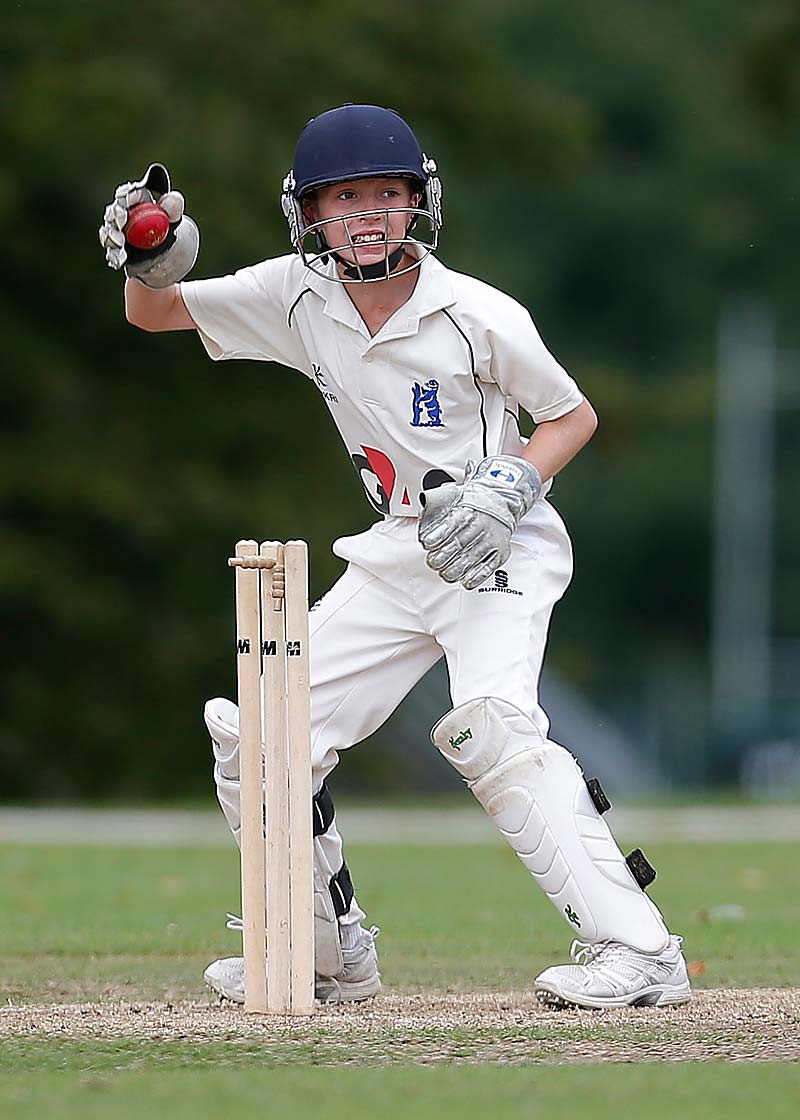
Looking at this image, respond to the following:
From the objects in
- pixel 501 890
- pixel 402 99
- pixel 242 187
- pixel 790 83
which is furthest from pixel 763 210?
pixel 501 890

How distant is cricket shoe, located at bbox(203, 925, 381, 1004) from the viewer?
4.89 metres

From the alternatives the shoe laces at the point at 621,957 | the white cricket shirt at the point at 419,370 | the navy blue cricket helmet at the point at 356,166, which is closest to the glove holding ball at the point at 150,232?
the white cricket shirt at the point at 419,370

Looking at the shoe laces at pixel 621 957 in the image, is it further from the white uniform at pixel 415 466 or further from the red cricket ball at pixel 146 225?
the red cricket ball at pixel 146 225

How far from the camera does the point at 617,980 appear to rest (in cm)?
462

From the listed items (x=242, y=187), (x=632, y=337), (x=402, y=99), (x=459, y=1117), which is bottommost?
(x=459, y=1117)

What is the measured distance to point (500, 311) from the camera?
4773 millimetres

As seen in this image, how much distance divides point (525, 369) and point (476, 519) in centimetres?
42

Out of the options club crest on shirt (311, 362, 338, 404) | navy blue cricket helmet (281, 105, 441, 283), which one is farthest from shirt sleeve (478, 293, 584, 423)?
club crest on shirt (311, 362, 338, 404)

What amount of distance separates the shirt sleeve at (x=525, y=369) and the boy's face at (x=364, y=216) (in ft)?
0.96

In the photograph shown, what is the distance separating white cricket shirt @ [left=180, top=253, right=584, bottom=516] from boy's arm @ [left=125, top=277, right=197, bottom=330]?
0.10m

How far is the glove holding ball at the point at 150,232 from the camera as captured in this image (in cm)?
478

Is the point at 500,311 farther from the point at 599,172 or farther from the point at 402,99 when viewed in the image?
the point at 599,172

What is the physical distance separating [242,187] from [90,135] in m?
1.40

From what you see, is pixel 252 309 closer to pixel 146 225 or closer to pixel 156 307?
pixel 156 307
